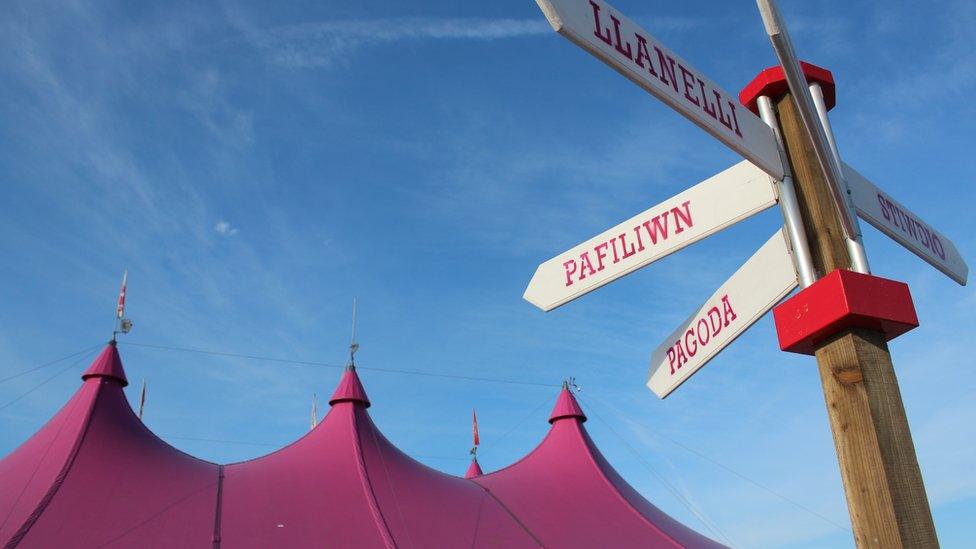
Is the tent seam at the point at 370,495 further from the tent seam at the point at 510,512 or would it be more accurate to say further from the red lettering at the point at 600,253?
the red lettering at the point at 600,253

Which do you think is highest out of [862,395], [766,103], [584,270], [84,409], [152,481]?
[84,409]

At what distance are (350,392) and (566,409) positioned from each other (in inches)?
123

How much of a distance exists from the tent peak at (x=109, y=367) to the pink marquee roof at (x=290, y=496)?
0.01 metres

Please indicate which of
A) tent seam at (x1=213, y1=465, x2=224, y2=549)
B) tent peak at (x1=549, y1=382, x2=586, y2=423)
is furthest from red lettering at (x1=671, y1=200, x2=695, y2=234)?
tent peak at (x1=549, y1=382, x2=586, y2=423)

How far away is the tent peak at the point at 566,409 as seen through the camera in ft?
34.3

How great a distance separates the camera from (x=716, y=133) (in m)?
1.82

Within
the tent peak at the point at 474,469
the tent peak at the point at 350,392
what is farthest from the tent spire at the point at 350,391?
the tent peak at the point at 474,469

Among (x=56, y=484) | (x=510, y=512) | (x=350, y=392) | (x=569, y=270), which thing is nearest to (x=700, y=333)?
(x=569, y=270)

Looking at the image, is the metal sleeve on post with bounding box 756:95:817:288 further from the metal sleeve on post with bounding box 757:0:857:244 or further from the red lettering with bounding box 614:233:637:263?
the red lettering with bounding box 614:233:637:263

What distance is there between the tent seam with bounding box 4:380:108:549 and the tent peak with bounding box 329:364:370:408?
2.39 m

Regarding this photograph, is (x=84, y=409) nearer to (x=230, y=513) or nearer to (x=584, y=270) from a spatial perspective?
(x=230, y=513)

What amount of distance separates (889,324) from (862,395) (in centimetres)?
19

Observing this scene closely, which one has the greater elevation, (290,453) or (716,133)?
(290,453)

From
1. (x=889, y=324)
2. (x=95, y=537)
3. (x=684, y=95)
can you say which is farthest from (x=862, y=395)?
(x=95, y=537)
